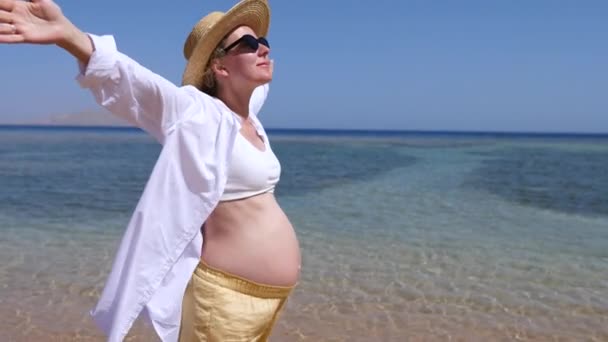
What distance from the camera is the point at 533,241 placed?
9141 millimetres

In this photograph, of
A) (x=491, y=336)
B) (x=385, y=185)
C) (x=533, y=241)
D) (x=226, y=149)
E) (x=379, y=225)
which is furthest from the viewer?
(x=385, y=185)

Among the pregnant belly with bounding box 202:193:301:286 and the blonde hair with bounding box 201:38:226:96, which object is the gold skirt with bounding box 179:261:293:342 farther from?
the blonde hair with bounding box 201:38:226:96

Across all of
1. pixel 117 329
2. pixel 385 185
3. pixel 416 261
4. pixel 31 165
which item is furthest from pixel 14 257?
pixel 31 165

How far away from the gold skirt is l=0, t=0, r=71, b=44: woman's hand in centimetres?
99

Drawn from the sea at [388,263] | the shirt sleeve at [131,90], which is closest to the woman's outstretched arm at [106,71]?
the shirt sleeve at [131,90]

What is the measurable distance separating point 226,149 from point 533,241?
310 inches

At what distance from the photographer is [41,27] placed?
5.66 feet

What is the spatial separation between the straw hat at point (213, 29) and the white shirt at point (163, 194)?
0.32 metres

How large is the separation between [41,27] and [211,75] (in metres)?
0.84

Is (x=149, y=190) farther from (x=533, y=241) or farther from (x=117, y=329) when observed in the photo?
(x=533, y=241)

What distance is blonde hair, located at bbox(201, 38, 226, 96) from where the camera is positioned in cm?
247

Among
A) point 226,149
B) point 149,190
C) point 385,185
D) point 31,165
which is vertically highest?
point 226,149

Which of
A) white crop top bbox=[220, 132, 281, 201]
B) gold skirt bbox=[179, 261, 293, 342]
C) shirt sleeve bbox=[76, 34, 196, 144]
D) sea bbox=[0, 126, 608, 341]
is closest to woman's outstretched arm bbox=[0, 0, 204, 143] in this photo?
shirt sleeve bbox=[76, 34, 196, 144]

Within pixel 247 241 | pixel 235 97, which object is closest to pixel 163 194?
pixel 247 241
